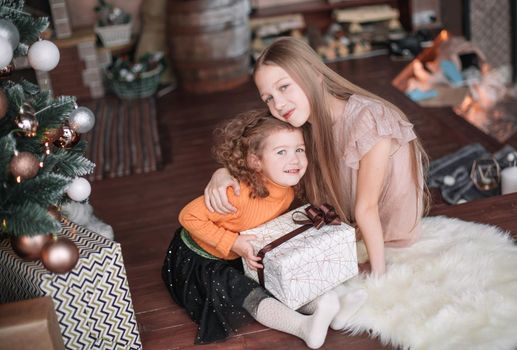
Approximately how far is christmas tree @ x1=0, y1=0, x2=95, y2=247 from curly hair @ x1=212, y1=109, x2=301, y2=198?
43 centimetres

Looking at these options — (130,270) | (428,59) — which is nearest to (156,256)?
(130,270)

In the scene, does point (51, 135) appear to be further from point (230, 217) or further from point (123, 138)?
point (123, 138)

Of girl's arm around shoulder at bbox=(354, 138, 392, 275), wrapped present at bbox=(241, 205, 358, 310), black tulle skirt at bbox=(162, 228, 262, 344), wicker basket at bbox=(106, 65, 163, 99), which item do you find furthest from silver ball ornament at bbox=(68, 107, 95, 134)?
wicker basket at bbox=(106, 65, 163, 99)

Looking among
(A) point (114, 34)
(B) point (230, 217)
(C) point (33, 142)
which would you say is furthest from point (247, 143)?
(A) point (114, 34)

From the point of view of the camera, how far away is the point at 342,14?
5.12m

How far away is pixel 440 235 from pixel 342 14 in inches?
125

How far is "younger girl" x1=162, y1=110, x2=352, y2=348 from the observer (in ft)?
6.46

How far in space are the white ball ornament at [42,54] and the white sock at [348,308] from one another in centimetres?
107

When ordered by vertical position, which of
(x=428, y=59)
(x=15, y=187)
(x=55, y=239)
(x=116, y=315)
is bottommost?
(x=428, y=59)

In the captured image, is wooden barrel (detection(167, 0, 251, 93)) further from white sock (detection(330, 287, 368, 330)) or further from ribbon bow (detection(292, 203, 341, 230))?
white sock (detection(330, 287, 368, 330))

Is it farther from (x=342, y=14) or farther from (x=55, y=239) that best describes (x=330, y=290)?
(x=342, y=14)

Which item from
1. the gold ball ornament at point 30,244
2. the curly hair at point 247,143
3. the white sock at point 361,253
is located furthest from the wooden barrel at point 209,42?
the gold ball ornament at point 30,244

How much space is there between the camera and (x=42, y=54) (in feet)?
6.15

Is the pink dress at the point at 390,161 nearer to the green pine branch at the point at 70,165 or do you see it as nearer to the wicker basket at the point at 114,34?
the green pine branch at the point at 70,165
